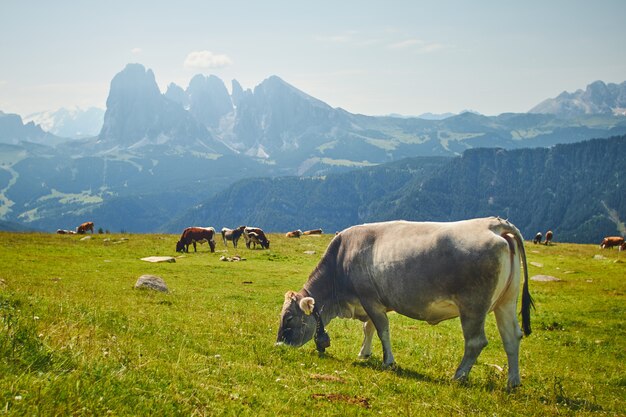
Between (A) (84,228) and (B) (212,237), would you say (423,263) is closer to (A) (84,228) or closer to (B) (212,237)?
(B) (212,237)

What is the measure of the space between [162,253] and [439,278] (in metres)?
36.9

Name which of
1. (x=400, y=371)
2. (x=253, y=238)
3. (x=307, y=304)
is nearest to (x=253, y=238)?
(x=253, y=238)

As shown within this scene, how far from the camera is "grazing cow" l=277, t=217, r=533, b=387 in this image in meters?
11.2

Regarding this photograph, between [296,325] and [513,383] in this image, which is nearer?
[513,383]

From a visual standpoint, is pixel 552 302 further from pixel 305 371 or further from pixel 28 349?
pixel 28 349

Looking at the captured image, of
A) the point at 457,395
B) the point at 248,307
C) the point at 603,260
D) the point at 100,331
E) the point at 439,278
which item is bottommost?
the point at 603,260

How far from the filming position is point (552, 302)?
26.6m

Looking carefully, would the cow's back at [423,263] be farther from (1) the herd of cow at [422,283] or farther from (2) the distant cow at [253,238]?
(2) the distant cow at [253,238]

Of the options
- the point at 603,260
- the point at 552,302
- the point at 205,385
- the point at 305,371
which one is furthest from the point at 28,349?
the point at 603,260

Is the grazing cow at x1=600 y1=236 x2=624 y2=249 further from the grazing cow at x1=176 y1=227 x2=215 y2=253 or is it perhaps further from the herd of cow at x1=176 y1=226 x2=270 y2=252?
the grazing cow at x1=176 y1=227 x2=215 y2=253

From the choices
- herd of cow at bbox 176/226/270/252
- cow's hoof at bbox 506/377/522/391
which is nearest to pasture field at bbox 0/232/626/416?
cow's hoof at bbox 506/377/522/391

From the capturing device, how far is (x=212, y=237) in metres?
49.3

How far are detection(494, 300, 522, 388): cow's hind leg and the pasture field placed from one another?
50 cm

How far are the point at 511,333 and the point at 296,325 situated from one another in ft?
18.8
